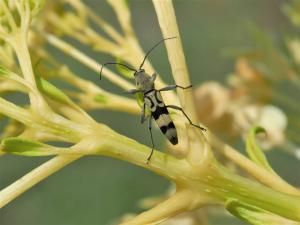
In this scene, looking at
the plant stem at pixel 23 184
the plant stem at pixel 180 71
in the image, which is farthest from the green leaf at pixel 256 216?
the plant stem at pixel 23 184

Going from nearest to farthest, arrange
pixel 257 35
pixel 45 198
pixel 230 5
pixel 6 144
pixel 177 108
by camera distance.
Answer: pixel 6 144 → pixel 177 108 → pixel 257 35 → pixel 45 198 → pixel 230 5

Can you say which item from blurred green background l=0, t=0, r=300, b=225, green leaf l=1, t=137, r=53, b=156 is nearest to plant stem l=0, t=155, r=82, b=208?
green leaf l=1, t=137, r=53, b=156

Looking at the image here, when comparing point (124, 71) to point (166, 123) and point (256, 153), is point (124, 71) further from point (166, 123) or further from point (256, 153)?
point (256, 153)

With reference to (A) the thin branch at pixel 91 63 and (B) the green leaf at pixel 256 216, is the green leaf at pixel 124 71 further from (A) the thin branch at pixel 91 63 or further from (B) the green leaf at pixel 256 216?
(B) the green leaf at pixel 256 216

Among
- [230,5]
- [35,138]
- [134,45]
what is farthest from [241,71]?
[230,5]

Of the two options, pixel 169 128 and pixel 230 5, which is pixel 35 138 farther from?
pixel 230 5

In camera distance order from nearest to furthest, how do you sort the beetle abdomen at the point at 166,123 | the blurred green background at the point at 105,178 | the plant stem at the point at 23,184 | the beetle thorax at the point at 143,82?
the plant stem at the point at 23,184
the beetle abdomen at the point at 166,123
the beetle thorax at the point at 143,82
the blurred green background at the point at 105,178

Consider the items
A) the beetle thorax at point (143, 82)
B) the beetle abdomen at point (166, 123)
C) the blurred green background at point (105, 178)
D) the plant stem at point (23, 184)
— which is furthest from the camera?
the blurred green background at point (105, 178)
